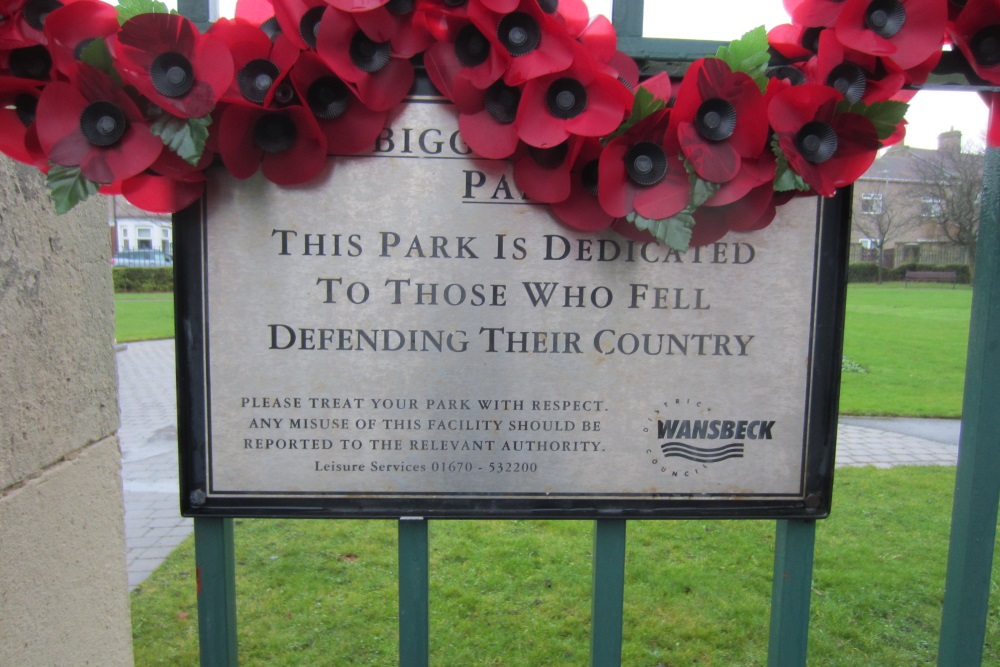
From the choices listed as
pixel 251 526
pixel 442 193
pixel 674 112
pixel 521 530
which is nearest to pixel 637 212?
pixel 674 112

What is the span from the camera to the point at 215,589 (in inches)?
54.8

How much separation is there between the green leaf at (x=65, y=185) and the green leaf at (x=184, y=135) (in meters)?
0.15

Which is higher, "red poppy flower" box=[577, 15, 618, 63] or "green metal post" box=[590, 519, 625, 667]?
"red poppy flower" box=[577, 15, 618, 63]

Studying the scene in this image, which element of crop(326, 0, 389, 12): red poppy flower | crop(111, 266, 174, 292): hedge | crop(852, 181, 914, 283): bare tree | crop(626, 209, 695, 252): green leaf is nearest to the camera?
crop(326, 0, 389, 12): red poppy flower

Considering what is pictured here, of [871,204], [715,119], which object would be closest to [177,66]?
[715,119]

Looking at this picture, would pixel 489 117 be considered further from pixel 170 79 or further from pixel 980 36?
pixel 980 36

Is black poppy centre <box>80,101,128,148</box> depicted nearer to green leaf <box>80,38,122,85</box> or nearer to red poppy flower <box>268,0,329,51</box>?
green leaf <box>80,38,122,85</box>

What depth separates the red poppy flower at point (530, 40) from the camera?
1137mm

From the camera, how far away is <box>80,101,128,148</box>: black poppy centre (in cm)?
115

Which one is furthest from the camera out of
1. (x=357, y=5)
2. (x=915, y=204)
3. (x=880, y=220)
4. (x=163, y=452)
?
(x=880, y=220)

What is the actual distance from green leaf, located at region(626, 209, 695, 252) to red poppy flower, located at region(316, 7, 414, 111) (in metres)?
0.48

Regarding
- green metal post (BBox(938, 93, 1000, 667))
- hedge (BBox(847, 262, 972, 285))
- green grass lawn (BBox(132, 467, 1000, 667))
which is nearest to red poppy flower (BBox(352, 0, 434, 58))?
green metal post (BBox(938, 93, 1000, 667))

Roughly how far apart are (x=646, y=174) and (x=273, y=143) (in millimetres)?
669

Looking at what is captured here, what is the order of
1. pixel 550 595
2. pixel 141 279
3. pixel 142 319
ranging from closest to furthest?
A: pixel 550 595
pixel 142 319
pixel 141 279
